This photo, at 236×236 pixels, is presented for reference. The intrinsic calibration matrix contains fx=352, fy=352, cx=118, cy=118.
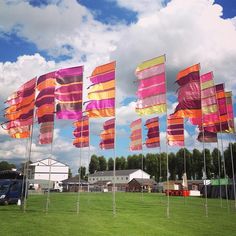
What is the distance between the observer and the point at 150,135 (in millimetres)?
42688

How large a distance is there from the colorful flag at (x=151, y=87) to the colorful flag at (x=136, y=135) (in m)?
18.5

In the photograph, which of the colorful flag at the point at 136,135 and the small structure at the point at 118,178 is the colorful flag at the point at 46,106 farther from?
the small structure at the point at 118,178

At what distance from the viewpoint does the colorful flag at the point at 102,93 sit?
24344 mm

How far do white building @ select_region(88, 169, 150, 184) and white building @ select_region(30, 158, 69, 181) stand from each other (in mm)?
13072

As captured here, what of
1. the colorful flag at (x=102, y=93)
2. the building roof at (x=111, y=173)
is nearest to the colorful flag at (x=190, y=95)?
the colorful flag at (x=102, y=93)

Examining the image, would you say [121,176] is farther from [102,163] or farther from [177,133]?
[177,133]

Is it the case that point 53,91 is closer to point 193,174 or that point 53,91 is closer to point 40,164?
point 193,174

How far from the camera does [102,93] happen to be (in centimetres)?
2475

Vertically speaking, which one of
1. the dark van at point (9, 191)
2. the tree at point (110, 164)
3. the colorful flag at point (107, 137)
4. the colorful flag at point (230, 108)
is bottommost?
the dark van at point (9, 191)

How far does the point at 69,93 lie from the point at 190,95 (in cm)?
864

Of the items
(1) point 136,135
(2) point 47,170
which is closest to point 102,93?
(1) point 136,135

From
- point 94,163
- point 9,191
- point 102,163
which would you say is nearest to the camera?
point 9,191

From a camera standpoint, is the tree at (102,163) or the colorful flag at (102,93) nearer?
the colorful flag at (102,93)

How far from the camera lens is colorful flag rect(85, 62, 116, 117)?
24.3m
